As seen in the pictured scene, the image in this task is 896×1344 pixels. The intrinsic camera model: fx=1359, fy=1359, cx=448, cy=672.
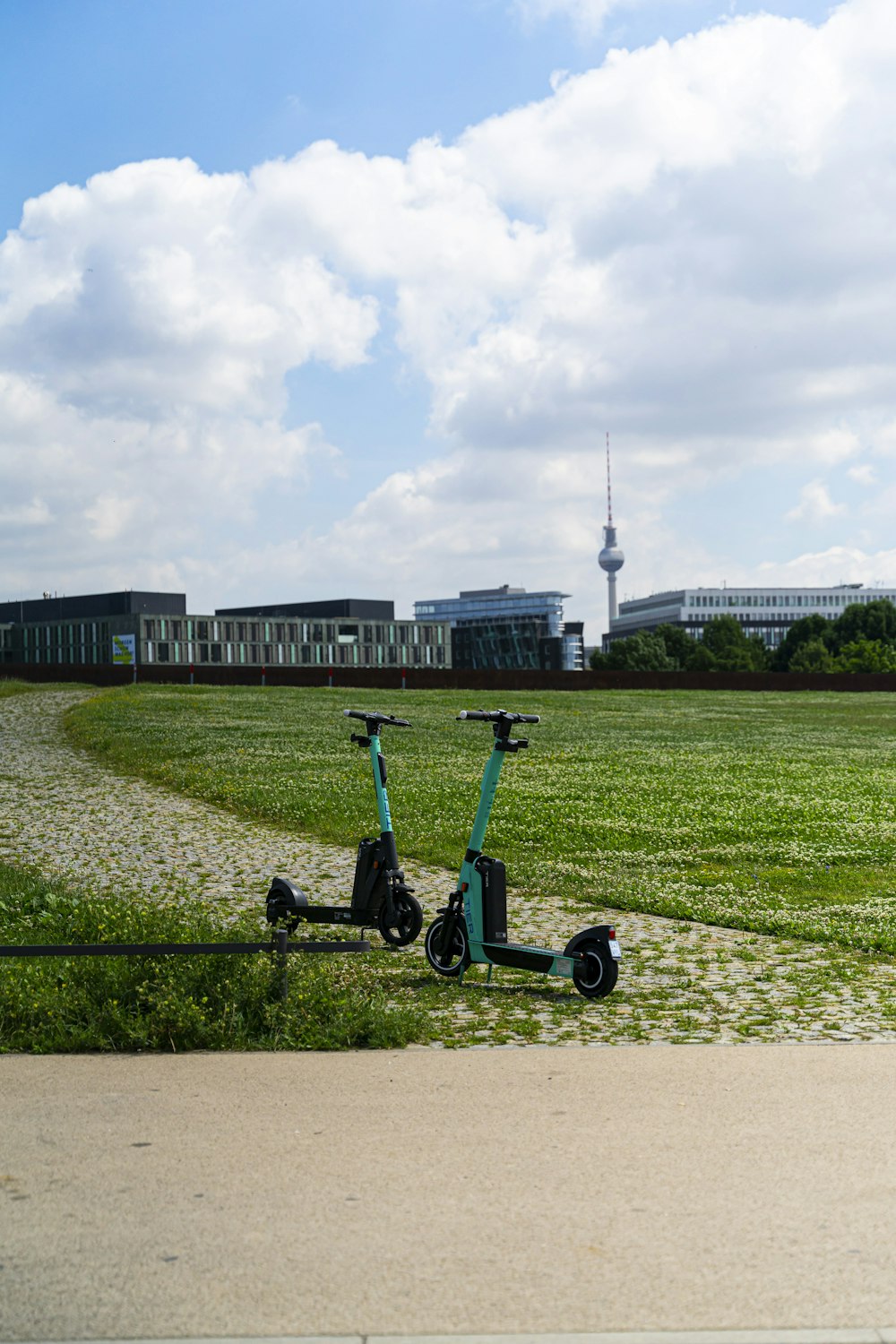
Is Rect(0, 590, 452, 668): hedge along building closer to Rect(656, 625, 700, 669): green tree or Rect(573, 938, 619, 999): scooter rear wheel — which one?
Rect(656, 625, 700, 669): green tree

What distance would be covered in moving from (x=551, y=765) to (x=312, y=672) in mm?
39399

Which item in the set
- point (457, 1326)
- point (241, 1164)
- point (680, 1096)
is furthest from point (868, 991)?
point (457, 1326)

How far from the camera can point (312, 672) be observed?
64625 millimetres

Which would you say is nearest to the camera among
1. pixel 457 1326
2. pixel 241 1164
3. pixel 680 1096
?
pixel 457 1326

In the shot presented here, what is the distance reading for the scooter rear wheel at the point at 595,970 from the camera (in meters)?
8.08

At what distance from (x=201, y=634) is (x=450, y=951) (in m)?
141

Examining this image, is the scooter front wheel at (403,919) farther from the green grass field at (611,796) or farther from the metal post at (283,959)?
the green grass field at (611,796)

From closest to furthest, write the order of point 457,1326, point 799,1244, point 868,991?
point 457,1326 < point 799,1244 < point 868,991

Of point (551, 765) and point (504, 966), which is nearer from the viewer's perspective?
point (504, 966)

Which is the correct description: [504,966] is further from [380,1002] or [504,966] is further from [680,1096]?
[680,1096]

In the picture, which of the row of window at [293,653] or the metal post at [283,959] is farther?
the row of window at [293,653]

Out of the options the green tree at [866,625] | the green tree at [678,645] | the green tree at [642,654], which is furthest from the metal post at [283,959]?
the green tree at [678,645]

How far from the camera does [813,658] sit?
120m

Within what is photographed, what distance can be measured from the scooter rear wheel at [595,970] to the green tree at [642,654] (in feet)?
374
